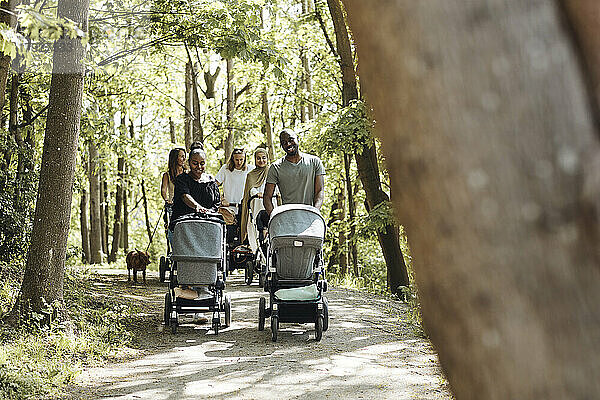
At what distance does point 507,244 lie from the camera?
1059mm

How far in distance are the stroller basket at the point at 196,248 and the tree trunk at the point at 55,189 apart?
1321 millimetres

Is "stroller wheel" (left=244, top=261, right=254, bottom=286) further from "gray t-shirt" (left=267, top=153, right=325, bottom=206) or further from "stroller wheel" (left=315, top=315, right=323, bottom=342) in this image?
"stroller wheel" (left=315, top=315, right=323, bottom=342)

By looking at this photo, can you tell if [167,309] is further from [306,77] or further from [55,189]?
[306,77]

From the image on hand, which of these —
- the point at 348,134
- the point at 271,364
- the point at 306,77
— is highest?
the point at 306,77

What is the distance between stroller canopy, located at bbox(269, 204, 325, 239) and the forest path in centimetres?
126

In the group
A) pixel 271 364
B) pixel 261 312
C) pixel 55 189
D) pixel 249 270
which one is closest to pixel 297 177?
pixel 261 312

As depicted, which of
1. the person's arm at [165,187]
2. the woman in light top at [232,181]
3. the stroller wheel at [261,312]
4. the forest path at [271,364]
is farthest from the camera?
the woman in light top at [232,181]

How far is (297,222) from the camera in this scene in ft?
28.4

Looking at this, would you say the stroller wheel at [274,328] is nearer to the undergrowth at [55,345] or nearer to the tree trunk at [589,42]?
the undergrowth at [55,345]

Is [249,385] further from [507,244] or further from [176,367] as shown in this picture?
[507,244]

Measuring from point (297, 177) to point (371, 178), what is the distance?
5.16m

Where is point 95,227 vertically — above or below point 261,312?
above

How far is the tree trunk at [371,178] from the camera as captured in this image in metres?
14.5

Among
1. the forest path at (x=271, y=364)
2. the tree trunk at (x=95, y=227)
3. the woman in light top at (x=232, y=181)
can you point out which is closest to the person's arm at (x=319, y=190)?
the forest path at (x=271, y=364)
